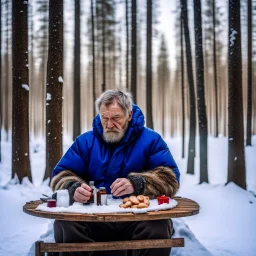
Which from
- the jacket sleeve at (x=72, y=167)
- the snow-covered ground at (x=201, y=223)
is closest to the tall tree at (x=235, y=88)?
the snow-covered ground at (x=201, y=223)

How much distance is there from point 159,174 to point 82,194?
81 centimetres

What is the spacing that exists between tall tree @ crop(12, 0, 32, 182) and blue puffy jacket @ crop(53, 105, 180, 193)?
5.79m

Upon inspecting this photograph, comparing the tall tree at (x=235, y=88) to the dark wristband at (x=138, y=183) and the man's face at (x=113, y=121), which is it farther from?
the dark wristband at (x=138, y=183)

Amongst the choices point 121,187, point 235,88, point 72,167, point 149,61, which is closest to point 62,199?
point 121,187

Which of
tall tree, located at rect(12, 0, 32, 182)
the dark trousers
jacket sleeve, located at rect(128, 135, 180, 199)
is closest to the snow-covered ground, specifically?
tall tree, located at rect(12, 0, 32, 182)

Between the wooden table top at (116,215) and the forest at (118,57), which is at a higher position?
the forest at (118,57)

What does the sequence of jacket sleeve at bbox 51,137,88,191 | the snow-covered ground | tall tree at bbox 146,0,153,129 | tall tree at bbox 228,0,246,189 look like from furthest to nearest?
tall tree at bbox 146,0,153,129 < tall tree at bbox 228,0,246,189 < the snow-covered ground < jacket sleeve at bbox 51,137,88,191

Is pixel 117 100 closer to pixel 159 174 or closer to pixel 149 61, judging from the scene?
pixel 159 174

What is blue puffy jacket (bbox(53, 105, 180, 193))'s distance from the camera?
11.6ft

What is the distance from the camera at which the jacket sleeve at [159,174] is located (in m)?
3.26

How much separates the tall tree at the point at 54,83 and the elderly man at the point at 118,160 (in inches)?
114

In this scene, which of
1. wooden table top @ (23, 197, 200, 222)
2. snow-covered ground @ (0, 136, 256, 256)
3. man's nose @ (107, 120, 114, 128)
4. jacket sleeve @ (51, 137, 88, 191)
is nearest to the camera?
wooden table top @ (23, 197, 200, 222)

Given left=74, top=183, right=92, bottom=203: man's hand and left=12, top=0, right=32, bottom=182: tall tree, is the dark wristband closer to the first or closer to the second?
left=74, top=183, right=92, bottom=203: man's hand

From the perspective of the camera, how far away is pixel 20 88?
8883mm
